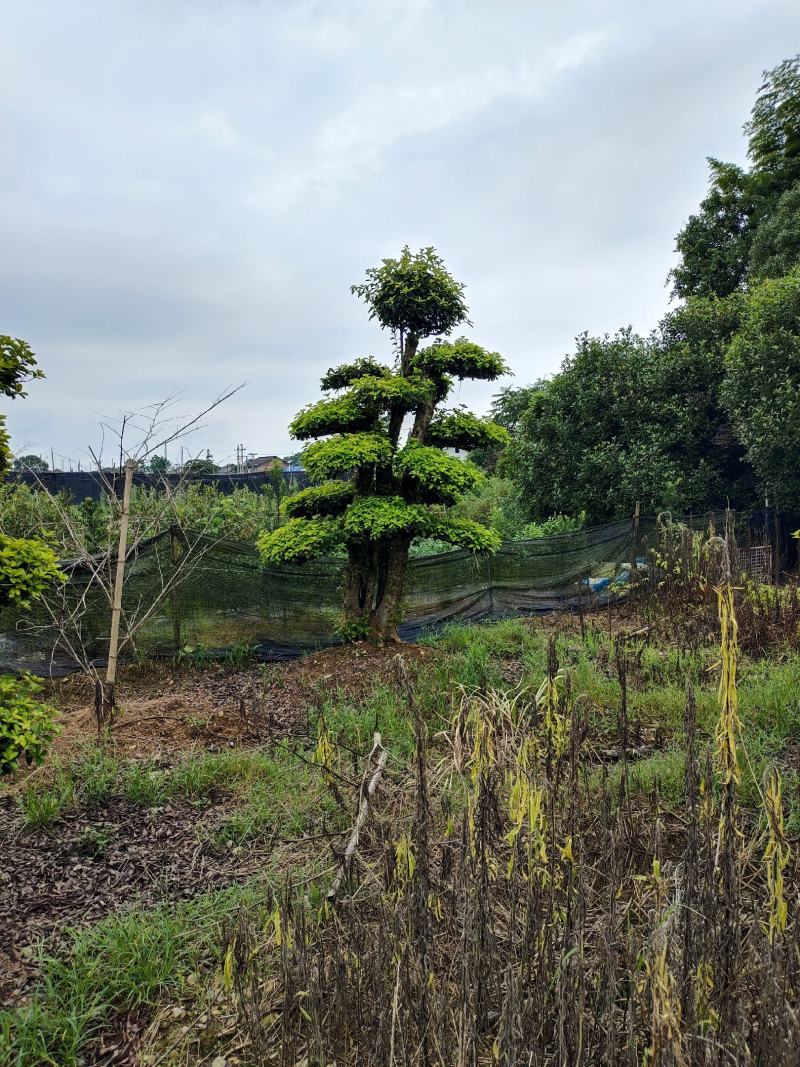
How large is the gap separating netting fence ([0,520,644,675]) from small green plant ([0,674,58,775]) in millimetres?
2713

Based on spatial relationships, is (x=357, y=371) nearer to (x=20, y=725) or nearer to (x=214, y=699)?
(x=214, y=699)

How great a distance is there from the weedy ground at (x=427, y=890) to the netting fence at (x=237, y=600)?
7.64 ft

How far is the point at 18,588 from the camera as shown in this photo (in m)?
2.84

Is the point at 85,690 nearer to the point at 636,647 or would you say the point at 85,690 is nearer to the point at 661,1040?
the point at 636,647

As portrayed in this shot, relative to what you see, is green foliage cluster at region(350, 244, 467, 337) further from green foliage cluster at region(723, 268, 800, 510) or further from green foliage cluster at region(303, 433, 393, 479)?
green foliage cluster at region(723, 268, 800, 510)

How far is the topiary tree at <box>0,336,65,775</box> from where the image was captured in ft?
8.86

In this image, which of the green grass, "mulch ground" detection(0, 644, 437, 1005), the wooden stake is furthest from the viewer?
the wooden stake

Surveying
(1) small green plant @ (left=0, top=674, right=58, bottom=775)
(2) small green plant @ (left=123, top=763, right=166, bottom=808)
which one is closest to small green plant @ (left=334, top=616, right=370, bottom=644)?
(2) small green plant @ (left=123, top=763, right=166, bottom=808)

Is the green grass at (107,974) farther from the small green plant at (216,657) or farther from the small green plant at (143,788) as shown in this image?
the small green plant at (216,657)

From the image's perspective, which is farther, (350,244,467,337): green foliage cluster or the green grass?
(350,244,467,337): green foliage cluster

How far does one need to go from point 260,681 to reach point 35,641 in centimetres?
221

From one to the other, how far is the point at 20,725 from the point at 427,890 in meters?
1.99

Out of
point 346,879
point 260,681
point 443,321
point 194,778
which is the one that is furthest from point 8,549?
point 443,321

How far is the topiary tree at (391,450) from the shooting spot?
6465 mm
